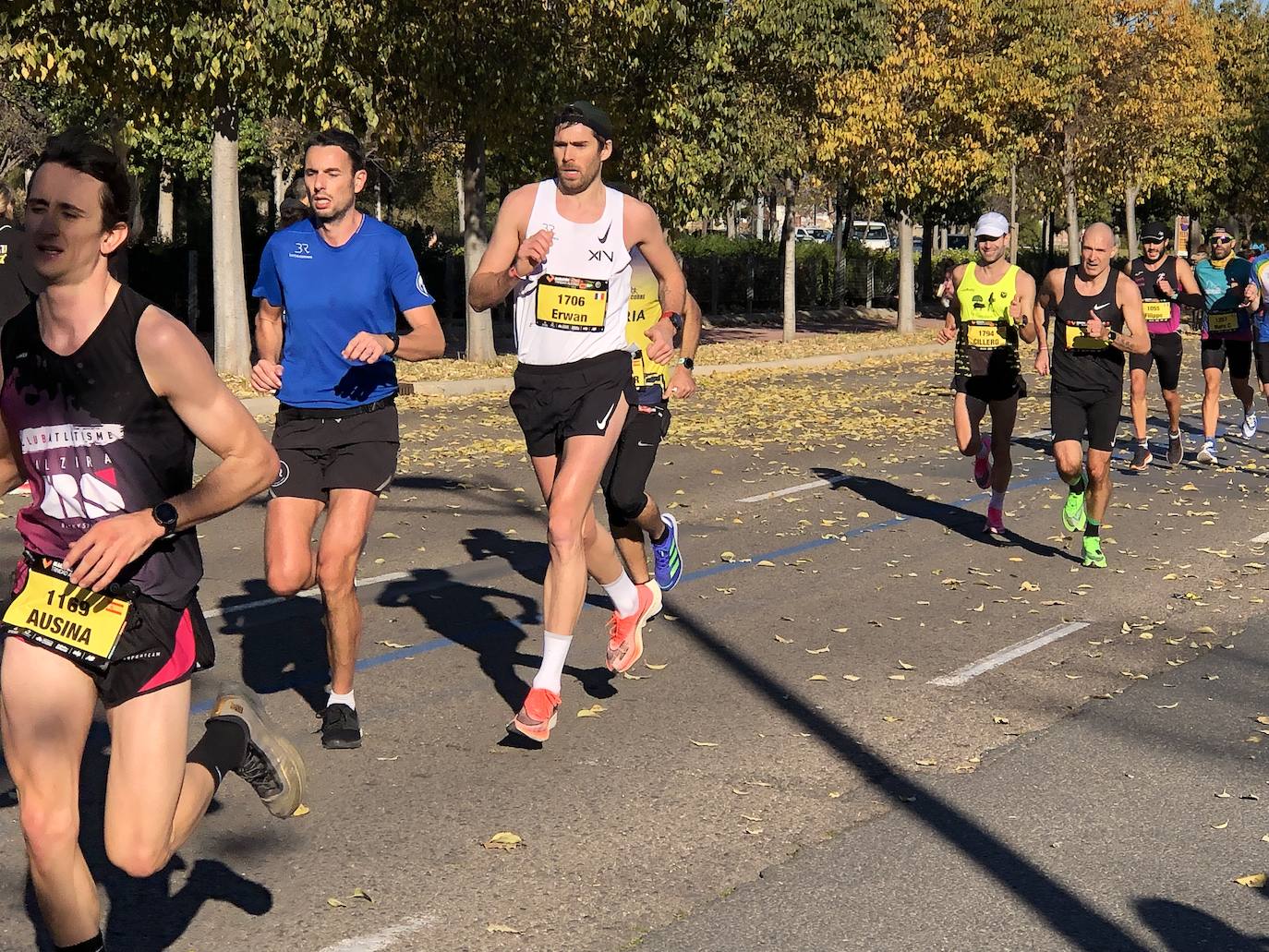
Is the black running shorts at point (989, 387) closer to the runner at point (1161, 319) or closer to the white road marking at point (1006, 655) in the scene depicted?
the white road marking at point (1006, 655)

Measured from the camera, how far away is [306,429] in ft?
20.5

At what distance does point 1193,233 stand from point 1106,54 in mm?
24998

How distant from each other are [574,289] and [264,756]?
2.57 m

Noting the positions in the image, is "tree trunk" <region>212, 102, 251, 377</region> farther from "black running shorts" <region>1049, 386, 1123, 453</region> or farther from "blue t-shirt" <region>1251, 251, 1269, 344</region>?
"black running shorts" <region>1049, 386, 1123, 453</region>

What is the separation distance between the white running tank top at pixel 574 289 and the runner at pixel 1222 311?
1053 centimetres

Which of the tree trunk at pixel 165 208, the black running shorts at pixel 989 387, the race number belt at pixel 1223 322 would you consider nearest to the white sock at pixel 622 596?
the black running shorts at pixel 989 387

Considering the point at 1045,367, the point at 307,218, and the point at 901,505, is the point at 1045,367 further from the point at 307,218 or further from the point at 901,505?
the point at 307,218

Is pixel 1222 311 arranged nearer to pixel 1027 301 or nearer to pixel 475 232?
pixel 1027 301

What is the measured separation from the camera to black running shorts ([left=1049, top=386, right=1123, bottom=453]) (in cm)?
1047

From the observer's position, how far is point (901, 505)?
42.1 ft

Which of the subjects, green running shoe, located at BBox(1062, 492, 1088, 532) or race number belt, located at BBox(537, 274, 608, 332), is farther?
green running shoe, located at BBox(1062, 492, 1088, 532)

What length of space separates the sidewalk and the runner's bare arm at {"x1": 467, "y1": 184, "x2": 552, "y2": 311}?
2.13 meters

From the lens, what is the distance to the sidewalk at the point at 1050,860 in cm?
462

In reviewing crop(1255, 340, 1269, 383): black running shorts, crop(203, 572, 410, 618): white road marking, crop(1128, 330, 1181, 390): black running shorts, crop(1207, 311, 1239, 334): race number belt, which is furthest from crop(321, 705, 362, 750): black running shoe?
crop(1255, 340, 1269, 383): black running shorts
